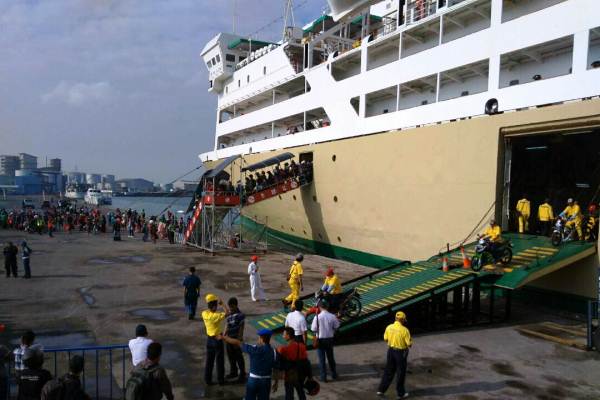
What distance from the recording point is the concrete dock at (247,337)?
701 centimetres

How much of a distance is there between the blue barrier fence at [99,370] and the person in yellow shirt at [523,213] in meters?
11.6

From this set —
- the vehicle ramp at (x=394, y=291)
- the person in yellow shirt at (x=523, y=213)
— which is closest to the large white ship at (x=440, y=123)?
the person in yellow shirt at (x=523, y=213)

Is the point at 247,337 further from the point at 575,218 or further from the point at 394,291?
the point at 575,218

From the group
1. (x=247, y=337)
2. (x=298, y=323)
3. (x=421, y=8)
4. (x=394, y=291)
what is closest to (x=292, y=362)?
(x=298, y=323)

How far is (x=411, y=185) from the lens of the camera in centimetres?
1595

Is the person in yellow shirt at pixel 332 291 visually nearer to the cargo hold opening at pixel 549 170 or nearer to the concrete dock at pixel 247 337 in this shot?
the concrete dock at pixel 247 337

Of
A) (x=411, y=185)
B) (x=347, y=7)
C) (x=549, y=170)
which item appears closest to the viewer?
(x=549, y=170)

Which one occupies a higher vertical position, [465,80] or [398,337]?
[465,80]

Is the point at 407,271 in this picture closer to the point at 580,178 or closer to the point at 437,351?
the point at 437,351

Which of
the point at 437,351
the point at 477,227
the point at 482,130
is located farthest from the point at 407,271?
the point at 482,130

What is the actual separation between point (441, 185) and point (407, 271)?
3.90 metres

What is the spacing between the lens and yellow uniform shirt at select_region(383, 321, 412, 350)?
6393mm

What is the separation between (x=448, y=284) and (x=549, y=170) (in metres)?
7.00

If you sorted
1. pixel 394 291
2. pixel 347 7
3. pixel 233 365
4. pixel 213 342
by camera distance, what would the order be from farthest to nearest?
pixel 347 7 < pixel 394 291 < pixel 233 365 < pixel 213 342
